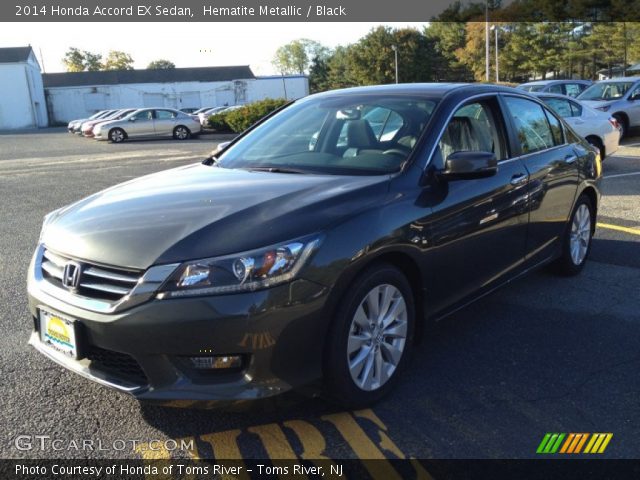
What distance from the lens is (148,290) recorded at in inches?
103

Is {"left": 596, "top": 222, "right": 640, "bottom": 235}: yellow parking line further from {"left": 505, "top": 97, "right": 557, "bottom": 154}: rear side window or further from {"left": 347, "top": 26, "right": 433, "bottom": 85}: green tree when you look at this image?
{"left": 347, "top": 26, "right": 433, "bottom": 85}: green tree

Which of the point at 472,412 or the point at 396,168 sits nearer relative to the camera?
the point at 472,412

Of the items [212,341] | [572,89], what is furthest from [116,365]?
[572,89]

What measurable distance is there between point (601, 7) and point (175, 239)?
5266 cm

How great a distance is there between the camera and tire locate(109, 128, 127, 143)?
27.8m

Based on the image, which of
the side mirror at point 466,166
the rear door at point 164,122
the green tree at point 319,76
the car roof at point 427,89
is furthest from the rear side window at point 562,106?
the green tree at point 319,76

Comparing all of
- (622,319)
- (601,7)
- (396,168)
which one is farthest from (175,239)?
(601,7)

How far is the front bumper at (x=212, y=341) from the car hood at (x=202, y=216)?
0.78 feet

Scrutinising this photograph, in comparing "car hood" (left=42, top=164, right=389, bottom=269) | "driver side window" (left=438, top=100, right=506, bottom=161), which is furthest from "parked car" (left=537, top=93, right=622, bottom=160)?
"car hood" (left=42, top=164, right=389, bottom=269)

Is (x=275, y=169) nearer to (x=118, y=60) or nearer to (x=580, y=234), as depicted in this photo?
(x=580, y=234)

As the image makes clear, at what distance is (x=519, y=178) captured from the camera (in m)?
4.23

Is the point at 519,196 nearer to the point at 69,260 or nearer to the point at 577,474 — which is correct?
the point at 577,474

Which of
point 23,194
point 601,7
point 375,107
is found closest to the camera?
point 375,107

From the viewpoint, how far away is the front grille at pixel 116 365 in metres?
2.71
